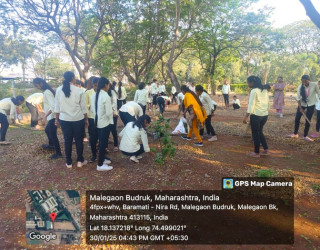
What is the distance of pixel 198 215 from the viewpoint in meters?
2.72

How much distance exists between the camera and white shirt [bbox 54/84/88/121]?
368 centimetres

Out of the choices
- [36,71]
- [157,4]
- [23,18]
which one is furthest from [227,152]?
[36,71]

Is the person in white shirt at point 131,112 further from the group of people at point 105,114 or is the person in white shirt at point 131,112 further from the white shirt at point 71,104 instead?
the white shirt at point 71,104

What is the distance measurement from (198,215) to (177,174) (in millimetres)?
1069

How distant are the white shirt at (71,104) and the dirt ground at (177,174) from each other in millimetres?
1050

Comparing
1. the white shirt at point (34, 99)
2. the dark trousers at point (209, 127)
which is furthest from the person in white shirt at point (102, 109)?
the white shirt at point (34, 99)

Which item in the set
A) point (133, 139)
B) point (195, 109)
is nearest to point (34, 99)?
point (133, 139)

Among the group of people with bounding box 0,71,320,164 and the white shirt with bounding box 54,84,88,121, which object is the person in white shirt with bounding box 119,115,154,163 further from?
the white shirt with bounding box 54,84,88,121

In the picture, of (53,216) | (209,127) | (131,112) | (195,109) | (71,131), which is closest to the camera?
(53,216)

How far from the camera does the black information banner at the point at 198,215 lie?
236cm

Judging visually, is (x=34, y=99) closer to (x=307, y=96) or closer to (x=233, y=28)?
(x=307, y=96)

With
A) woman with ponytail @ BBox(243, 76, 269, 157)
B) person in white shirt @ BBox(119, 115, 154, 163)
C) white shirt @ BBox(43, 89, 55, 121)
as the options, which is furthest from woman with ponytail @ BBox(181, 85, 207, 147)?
white shirt @ BBox(43, 89, 55, 121)

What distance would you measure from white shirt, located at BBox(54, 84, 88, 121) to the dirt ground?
1050mm

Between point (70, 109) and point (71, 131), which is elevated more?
point (70, 109)
